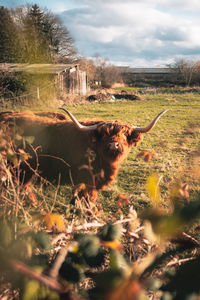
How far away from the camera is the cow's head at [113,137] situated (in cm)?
402

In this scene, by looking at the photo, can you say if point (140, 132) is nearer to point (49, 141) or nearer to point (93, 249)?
point (49, 141)

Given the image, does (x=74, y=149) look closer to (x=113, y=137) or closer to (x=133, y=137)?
(x=113, y=137)

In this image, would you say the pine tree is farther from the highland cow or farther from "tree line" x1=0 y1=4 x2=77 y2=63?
the highland cow

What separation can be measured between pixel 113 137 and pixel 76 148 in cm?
73

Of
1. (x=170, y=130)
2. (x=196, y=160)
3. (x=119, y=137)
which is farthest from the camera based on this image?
(x=170, y=130)

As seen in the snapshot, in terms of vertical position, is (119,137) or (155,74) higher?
(155,74)

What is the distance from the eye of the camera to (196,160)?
109cm

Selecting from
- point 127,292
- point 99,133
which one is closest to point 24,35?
point 99,133

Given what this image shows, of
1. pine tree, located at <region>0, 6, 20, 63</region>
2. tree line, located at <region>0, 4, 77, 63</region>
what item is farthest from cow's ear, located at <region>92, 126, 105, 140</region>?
pine tree, located at <region>0, 6, 20, 63</region>

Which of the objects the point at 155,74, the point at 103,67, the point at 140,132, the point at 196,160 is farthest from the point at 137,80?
the point at 196,160

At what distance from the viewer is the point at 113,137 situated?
13.4ft

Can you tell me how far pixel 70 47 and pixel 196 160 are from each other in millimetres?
39814

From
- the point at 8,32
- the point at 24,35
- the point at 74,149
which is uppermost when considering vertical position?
the point at 8,32

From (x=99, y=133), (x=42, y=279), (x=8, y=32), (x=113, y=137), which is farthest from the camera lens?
(x=8, y=32)
